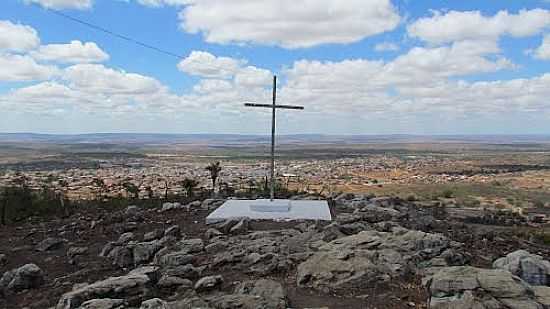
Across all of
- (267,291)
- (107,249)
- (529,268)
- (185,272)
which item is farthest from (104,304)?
(529,268)

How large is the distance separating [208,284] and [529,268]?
210 inches

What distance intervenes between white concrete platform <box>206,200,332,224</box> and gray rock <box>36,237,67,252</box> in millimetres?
3983

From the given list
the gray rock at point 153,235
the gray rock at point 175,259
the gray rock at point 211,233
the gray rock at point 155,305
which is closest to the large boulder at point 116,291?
the gray rock at point 155,305

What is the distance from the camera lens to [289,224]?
13.1 metres

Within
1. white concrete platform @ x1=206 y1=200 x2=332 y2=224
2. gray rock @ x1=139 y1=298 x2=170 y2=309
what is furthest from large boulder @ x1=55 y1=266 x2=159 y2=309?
white concrete platform @ x1=206 y1=200 x2=332 y2=224

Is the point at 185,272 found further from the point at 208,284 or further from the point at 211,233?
the point at 211,233

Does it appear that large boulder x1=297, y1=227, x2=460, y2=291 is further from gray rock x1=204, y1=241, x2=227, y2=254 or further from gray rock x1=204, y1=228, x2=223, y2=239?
gray rock x1=204, y1=228, x2=223, y2=239

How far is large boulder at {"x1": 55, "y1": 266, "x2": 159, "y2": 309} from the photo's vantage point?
768 centimetres

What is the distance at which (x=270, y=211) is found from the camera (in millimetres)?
14016

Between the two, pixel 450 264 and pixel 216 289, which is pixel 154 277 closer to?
pixel 216 289

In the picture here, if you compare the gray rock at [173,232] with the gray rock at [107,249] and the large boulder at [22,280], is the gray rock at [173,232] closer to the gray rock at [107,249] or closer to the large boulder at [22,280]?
the gray rock at [107,249]

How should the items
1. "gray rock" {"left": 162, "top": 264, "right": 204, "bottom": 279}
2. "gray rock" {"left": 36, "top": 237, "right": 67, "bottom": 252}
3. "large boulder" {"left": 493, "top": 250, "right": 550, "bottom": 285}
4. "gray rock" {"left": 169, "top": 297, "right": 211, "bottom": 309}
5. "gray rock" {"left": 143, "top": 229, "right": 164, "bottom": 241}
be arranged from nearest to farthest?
1. "gray rock" {"left": 169, "top": 297, "right": 211, "bottom": 309}
2. "large boulder" {"left": 493, "top": 250, "right": 550, "bottom": 285}
3. "gray rock" {"left": 162, "top": 264, "right": 204, "bottom": 279}
4. "gray rock" {"left": 143, "top": 229, "right": 164, "bottom": 241}
5. "gray rock" {"left": 36, "top": 237, "right": 67, "bottom": 252}

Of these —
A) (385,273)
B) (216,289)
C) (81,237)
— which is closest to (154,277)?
(216,289)

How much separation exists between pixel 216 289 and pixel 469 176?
5845cm
